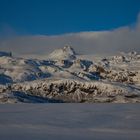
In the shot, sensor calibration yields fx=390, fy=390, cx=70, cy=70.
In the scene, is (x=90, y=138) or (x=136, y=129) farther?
(x=136, y=129)

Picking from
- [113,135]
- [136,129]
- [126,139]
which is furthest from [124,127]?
[126,139]

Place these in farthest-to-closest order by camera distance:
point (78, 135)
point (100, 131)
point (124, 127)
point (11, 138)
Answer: point (124, 127)
point (100, 131)
point (78, 135)
point (11, 138)

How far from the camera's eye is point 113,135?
33969 mm

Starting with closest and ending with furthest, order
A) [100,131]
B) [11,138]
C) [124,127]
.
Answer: [11,138] → [100,131] → [124,127]

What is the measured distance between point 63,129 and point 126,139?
8.29m

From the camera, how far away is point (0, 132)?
33.7m

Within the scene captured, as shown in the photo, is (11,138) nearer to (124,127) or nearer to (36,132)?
(36,132)

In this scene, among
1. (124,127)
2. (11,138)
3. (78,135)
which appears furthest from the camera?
(124,127)

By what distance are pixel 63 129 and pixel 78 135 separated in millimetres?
4643

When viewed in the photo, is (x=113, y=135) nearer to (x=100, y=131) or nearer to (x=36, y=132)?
(x=100, y=131)

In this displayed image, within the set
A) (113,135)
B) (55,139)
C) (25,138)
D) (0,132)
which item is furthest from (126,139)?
(0,132)

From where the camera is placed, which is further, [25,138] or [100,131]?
[100,131]

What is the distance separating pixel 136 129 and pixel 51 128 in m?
8.39

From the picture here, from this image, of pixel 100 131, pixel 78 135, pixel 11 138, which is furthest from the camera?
pixel 100 131
